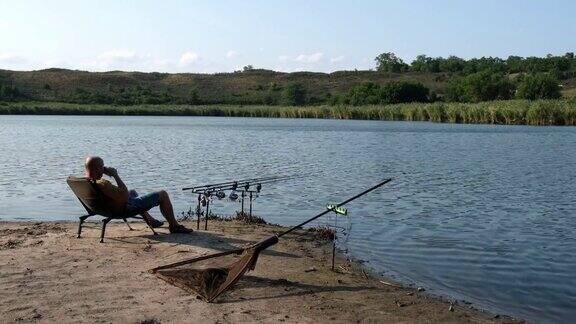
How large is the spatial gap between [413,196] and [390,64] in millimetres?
148802

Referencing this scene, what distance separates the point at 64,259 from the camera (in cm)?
854

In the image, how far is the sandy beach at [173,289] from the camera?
6.61 m

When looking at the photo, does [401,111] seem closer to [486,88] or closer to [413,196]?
[486,88]

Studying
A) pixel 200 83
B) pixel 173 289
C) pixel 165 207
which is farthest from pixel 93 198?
pixel 200 83

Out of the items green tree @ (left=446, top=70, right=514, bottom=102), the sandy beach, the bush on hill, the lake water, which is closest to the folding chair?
the sandy beach

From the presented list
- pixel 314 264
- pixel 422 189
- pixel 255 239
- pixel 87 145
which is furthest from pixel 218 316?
pixel 87 145

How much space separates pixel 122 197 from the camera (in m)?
9.68

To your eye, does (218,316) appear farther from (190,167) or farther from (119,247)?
(190,167)

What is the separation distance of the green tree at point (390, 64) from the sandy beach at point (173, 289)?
5926 inches

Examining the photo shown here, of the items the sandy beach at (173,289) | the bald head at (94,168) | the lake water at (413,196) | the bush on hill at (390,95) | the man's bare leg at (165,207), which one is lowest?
the lake water at (413,196)

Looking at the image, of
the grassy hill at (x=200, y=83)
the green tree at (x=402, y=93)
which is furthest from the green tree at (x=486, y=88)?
the grassy hill at (x=200, y=83)

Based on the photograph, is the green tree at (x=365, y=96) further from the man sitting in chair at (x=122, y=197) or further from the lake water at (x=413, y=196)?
the man sitting in chair at (x=122, y=197)

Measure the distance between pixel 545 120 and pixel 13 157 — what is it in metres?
42.4

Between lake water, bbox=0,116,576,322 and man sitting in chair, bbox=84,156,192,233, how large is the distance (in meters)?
2.68
